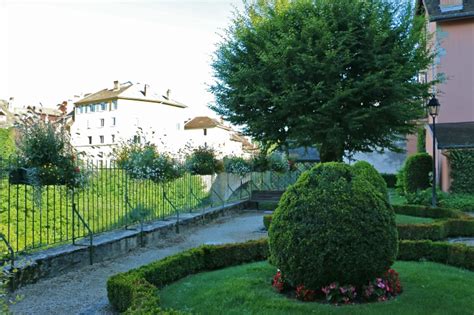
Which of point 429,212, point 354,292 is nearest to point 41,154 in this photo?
point 354,292

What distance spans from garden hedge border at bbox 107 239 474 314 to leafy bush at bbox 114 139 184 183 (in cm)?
413

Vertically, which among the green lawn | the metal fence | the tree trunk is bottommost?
the green lawn

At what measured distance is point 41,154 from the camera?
25.1 feet

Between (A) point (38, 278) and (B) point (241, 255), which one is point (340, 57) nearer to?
(B) point (241, 255)

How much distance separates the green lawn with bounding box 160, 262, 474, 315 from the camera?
4836mm

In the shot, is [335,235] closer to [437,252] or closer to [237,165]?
[437,252]

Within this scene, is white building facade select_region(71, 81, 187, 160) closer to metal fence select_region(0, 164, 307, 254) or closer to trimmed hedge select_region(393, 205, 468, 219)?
metal fence select_region(0, 164, 307, 254)

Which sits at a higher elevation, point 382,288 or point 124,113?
point 124,113

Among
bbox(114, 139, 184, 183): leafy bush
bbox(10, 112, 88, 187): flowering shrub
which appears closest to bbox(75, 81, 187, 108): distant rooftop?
bbox(114, 139, 184, 183): leafy bush

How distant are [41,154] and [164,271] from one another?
3134 mm

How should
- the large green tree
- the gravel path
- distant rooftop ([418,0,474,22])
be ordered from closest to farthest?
the gravel path
the large green tree
distant rooftop ([418,0,474,22])

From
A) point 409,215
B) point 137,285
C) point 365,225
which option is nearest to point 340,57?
point 409,215

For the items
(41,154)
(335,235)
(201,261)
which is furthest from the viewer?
(41,154)

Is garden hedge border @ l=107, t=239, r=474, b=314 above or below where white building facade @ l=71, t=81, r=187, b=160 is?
below
